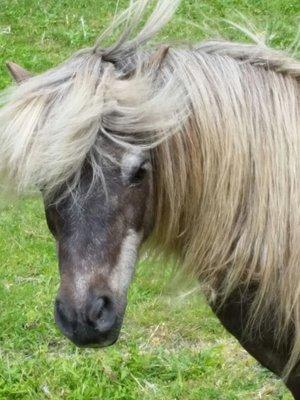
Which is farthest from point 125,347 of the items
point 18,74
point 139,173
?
point 139,173

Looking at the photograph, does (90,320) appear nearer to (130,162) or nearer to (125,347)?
(130,162)

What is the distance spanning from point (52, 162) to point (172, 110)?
0.40 metres

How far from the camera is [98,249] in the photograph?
8.48ft

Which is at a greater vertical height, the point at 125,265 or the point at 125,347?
the point at 125,265

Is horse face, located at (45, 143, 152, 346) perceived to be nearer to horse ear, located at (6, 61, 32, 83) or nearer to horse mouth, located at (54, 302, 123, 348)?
horse mouth, located at (54, 302, 123, 348)

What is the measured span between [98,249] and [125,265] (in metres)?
0.12

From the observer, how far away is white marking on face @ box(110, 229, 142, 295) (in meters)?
2.63

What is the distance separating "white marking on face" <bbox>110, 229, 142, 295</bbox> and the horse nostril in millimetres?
52

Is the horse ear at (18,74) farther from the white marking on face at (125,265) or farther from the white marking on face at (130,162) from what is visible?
the white marking on face at (125,265)

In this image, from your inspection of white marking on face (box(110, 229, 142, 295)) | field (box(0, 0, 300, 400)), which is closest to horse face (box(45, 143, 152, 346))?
white marking on face (box(110, 229, 142, 295))

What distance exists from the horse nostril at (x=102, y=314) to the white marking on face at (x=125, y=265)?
2.0 inches

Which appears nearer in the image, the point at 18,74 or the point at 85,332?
the point at 85,332

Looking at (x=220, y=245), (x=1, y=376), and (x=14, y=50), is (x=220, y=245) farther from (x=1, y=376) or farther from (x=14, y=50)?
(x=14, y=50)

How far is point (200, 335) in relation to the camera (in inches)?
185
